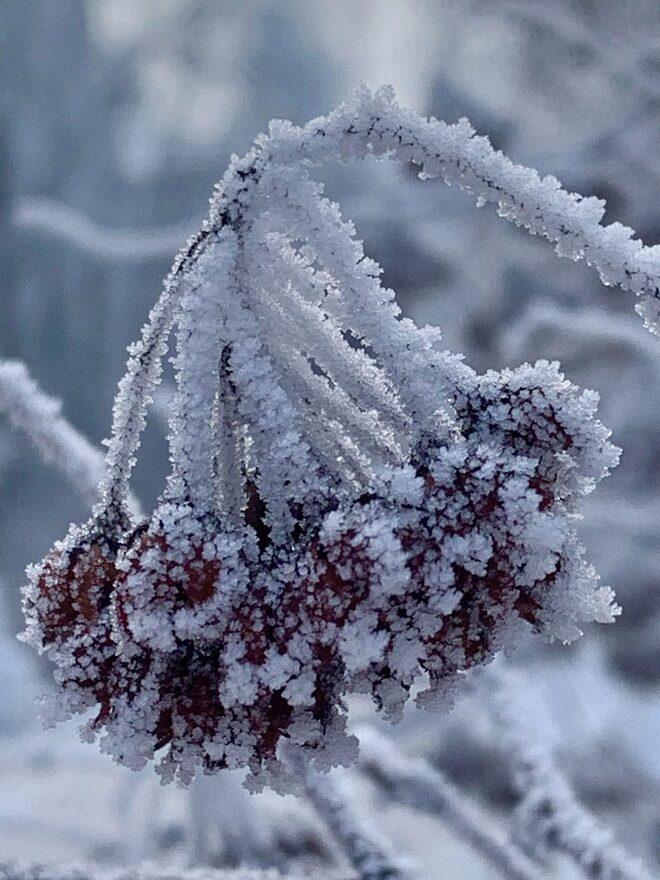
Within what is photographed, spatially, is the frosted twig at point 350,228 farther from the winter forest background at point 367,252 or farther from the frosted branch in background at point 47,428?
the frosted branch in background at point 47,428

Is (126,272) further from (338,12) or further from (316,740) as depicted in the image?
(316,740)

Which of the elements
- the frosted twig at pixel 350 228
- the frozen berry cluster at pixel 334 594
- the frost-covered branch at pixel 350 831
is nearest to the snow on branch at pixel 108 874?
the frost-covered branch at pixel 350 831

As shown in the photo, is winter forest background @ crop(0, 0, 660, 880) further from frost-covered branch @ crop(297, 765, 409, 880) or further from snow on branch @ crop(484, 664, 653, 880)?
frost-covered branch @ crop(297, 765, 409, 880)

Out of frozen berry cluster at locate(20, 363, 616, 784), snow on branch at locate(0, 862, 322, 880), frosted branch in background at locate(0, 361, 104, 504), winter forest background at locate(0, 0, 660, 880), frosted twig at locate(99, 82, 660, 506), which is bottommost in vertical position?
frozen berry cluster at locate(20, 363, 616, 784)

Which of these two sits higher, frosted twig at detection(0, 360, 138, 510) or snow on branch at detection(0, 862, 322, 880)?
frosted twig at detection(0, 360, 138, 510)

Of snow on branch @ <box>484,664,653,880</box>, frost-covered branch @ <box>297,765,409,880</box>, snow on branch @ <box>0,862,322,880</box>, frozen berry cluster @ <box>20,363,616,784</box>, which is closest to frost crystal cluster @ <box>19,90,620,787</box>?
frozen berry cluster @ <box>20,363,616,784</box>

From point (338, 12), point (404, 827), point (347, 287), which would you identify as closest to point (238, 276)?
point (347, 287)
